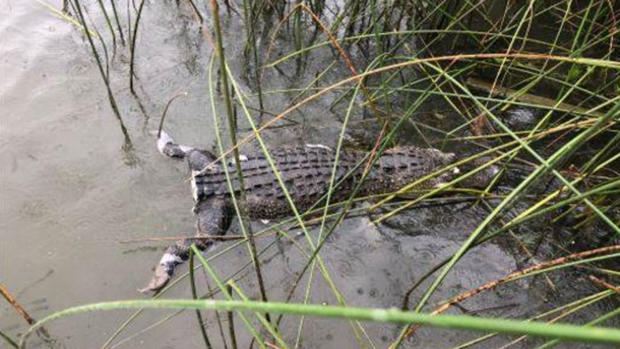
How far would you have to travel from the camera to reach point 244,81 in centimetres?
482

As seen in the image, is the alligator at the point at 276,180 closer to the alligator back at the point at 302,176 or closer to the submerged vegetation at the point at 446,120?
the alligator back at the point at 302,176

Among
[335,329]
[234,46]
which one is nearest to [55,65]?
[234,46]

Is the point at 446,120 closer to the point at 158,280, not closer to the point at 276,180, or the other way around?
the point at 276,180

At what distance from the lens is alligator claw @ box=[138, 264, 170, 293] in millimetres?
3129

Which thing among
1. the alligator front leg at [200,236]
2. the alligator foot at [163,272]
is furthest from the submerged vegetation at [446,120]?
the alligator foot at [163,272]

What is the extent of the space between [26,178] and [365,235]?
9.22 ft

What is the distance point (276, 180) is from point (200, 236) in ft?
2.51

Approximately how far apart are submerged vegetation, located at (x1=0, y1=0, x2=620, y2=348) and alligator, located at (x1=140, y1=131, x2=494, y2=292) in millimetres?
145

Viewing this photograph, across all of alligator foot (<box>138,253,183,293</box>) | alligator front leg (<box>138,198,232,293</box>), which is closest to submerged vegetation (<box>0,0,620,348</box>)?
alligator front leg (<box>138,198,232,293</box>)

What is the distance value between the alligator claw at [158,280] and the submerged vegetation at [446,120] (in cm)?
27

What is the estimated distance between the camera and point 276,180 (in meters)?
3.66

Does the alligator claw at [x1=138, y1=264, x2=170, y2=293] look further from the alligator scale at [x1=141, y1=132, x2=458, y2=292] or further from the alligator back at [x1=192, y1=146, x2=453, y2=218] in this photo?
the alligator back at [x1=192, y1=146, x2=453, y2=218]

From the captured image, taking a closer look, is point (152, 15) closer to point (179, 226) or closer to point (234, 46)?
point (234, 46)

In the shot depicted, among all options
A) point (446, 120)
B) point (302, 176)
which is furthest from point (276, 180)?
point (446, 120)
